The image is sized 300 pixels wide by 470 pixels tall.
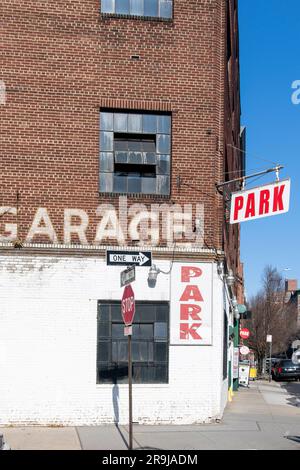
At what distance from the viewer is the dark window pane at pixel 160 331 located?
626 inches

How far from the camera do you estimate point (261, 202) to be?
1516cm

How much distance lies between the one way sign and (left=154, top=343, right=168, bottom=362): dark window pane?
5.97ft

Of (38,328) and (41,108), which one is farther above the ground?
(41,108)

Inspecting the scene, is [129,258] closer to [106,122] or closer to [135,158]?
[135,158]

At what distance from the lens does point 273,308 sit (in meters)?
57.9

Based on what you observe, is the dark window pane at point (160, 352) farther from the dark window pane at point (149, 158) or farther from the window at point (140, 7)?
the window at point (140, 7)

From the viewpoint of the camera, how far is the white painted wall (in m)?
15.2

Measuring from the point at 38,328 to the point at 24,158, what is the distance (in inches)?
147

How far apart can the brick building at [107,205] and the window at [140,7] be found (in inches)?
1.1

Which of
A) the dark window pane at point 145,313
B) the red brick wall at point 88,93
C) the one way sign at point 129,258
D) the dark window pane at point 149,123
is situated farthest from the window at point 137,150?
the dark window pane at point 145,313

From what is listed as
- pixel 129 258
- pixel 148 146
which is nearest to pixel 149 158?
pixel 148 146

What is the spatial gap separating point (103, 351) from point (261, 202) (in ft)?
15.4

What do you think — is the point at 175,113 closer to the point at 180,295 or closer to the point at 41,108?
the point at 41,108

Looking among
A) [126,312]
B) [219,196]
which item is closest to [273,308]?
[219,196]
